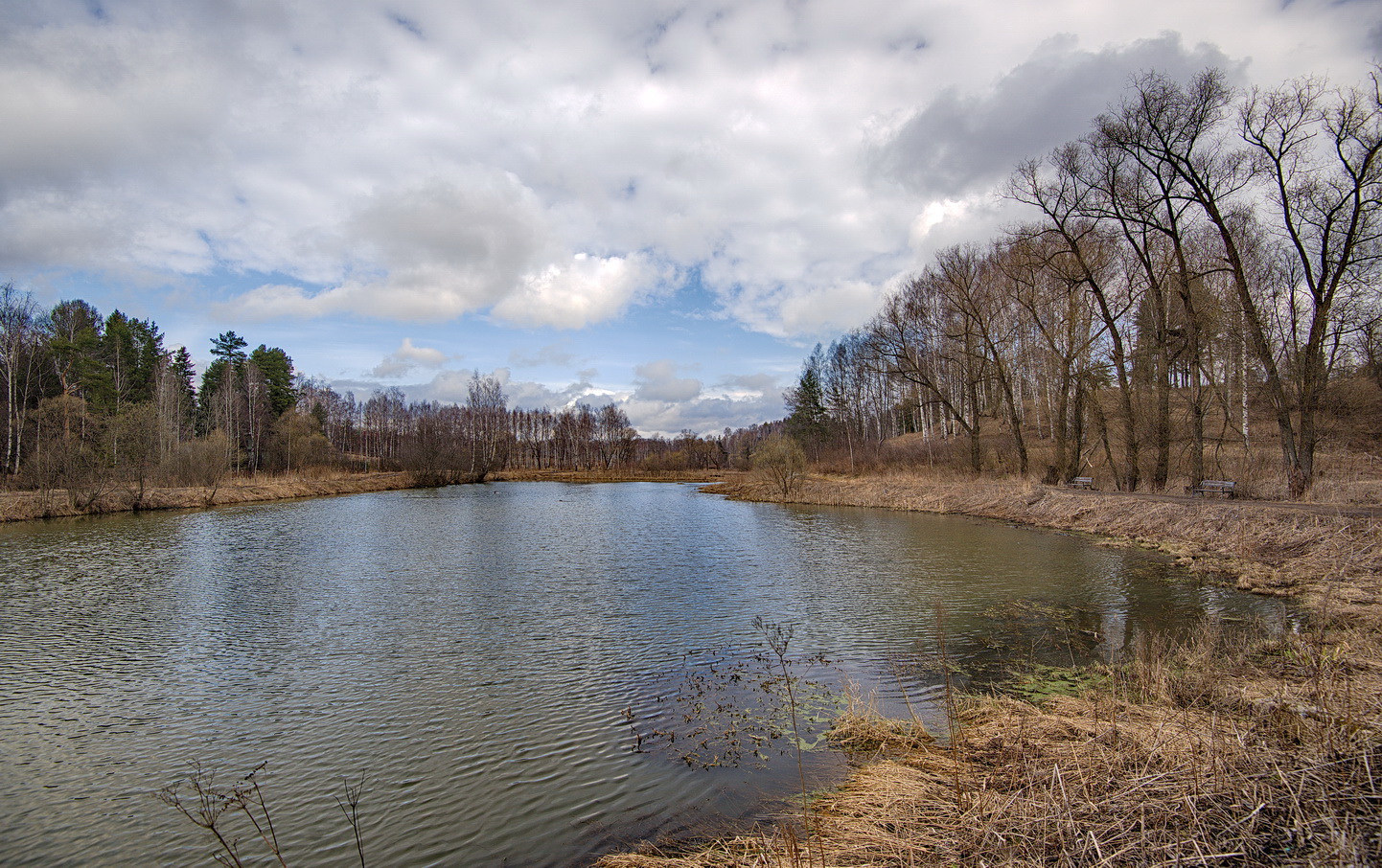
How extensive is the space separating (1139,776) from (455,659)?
8.33m

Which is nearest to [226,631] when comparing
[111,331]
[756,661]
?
[756,661]

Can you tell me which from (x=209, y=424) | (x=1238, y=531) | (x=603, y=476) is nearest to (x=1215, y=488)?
(x=1238, y=531)

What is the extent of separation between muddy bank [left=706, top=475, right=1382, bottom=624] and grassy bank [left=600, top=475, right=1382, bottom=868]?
1.54 m

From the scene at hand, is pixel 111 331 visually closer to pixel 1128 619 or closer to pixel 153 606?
pixel 153 606

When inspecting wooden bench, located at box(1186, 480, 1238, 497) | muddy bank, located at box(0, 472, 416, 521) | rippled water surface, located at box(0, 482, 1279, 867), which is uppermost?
muddy bank, located at box(0, 472, 416, 521)

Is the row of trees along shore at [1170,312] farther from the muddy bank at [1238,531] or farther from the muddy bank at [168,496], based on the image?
the muddy bank at [168,496]

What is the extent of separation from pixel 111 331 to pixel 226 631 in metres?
60.3

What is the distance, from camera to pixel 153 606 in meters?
12.4

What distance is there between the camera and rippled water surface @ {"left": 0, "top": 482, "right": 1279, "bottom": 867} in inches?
204

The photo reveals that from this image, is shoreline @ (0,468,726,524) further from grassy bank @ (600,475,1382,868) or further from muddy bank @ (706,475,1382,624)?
muddy bank @ (706,475,1382,624)

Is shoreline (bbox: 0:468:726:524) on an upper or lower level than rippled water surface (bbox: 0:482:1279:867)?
upper

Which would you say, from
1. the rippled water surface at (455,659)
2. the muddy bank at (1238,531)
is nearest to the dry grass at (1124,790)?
the rippled water surface at (455,659)

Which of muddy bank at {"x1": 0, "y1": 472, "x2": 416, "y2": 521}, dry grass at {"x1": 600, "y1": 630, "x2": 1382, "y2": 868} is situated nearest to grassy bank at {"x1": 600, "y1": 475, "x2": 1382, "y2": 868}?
dry grass at {"x1": 600, "y1": 630, "x2": 1382, "y2": 868}

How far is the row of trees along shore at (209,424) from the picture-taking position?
32188 millimetres
